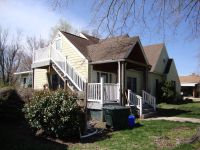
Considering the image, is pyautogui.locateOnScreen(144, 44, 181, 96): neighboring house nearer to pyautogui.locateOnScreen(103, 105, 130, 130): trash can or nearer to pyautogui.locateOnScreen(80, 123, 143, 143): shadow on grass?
pyautogui.locateOnScreen(103, 105, 130, 130): trash can

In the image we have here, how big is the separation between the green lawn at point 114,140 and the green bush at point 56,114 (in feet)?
1.69

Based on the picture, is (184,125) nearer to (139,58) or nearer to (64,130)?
(64,130)

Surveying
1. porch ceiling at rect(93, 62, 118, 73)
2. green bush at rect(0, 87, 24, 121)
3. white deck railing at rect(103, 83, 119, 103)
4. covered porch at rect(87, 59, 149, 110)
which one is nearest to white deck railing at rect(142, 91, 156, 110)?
covered porch at rect(87, 59, 149, 110)

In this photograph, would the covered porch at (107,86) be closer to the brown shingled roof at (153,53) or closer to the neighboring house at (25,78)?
the brown shingled roof at (153,53)

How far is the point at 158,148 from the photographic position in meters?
9.69

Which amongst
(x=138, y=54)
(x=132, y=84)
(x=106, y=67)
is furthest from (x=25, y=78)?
(x=138, y=54)

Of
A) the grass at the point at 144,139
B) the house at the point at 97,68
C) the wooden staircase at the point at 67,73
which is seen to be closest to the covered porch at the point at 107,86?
the house at the point at 97,68

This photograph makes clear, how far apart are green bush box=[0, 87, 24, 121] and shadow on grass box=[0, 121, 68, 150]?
3.01 ft

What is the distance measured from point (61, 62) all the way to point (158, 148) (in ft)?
38.6

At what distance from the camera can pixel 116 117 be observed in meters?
13.5

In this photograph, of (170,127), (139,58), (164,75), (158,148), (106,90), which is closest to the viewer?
(158,148)

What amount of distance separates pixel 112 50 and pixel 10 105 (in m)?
8.54

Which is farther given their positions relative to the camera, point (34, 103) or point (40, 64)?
point (40, 64)

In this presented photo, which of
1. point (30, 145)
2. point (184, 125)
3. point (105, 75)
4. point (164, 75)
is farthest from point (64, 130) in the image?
point (164, 75)
